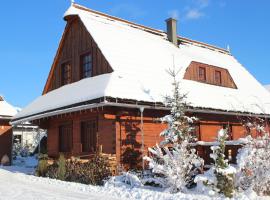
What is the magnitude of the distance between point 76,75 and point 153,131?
5.02 meters

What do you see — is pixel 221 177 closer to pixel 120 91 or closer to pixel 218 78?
pixel 120 91

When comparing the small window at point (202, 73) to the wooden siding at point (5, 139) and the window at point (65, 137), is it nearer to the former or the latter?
the window at point (65, 137)

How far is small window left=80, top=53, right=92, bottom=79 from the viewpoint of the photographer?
59.4 feet

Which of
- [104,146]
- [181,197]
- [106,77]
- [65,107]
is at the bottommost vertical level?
[181,197]

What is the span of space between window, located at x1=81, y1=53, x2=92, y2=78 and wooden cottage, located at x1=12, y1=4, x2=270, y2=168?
1.9 inches

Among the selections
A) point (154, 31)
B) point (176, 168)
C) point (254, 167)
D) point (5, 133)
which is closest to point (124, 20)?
point (154, 31)

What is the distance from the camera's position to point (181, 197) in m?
9.94

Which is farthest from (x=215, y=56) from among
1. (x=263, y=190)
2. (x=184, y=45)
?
(x=263, y=190)

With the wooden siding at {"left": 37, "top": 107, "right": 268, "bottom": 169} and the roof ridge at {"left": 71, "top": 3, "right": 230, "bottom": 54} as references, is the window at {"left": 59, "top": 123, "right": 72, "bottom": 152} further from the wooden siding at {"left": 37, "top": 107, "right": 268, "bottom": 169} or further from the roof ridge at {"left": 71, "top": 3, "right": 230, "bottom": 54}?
the roof ridge at {"left": 71, "top": 3, "right": 230, "bottom": 54}

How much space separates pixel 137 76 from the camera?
54.5ft

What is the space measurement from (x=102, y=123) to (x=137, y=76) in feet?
8.55

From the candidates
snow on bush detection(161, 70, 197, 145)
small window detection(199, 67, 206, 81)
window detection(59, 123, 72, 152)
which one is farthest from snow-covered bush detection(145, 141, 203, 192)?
small window detection(199, 67, 206, 81)

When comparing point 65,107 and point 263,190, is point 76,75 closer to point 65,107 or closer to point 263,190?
point 65,107

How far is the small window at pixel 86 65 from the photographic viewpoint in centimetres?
1811
